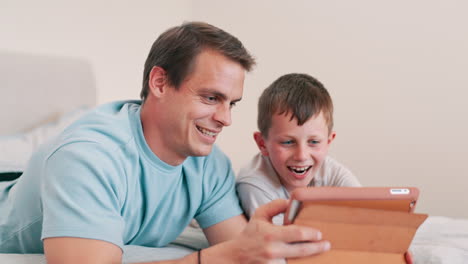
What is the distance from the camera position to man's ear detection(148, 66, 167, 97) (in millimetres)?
1325

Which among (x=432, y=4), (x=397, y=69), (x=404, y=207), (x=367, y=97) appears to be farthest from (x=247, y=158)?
(x=404, y=207)

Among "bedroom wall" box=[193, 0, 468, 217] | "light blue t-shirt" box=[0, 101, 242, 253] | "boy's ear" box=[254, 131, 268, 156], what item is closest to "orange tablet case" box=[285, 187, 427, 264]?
"light blue t-shirt" box=[0, 101, 242, 253]

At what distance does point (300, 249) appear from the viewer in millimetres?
860

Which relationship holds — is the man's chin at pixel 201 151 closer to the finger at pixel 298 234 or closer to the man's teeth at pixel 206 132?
the man's teeth at pixel 206 132

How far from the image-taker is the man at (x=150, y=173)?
101cm

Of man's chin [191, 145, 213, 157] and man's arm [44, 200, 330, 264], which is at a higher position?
man's chin [191, 145, 213, 157]

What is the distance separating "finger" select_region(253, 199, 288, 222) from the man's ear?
49 cm

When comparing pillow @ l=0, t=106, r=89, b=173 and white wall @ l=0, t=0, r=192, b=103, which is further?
white wall @ l=0, t=0, r=192, b=103

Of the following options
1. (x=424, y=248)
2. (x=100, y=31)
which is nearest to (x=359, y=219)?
(x=424, y=248)

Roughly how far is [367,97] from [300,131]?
1.21m

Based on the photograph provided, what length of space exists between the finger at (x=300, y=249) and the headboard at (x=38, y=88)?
1435 mm

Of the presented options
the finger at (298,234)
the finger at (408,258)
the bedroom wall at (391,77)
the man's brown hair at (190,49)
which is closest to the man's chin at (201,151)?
the man's brown hair at (190,49)

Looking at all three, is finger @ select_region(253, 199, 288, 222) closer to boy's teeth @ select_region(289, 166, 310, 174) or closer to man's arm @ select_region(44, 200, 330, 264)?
man's arm @ select_region(44, 200, 330, 264)

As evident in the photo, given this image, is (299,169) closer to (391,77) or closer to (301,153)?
(301,153)
